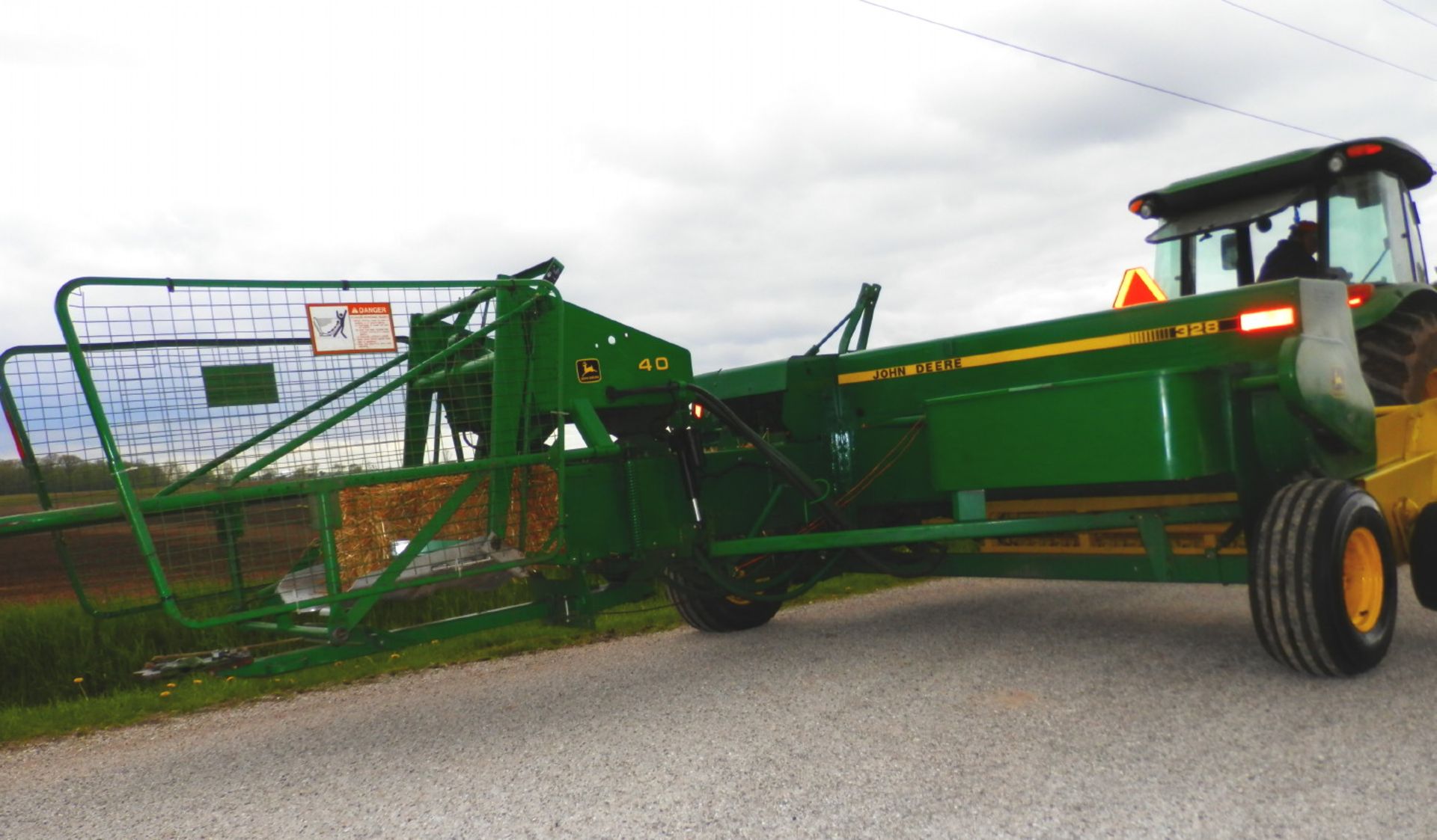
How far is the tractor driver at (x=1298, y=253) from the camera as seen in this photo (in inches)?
248

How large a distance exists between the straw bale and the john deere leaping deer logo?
46cm

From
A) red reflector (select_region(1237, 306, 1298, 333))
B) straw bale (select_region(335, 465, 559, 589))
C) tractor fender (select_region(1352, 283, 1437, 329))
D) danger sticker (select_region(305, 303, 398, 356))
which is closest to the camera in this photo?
danger sticker (select_region(305, 303, 398, 356))

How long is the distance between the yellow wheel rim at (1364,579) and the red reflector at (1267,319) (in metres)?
0.93

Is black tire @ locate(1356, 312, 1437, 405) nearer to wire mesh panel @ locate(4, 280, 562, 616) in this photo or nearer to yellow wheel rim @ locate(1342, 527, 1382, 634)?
yellow wheel rim @ locate(1342, 527, 1382, 634)

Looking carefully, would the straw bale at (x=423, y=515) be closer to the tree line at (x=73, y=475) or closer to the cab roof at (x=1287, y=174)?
the tree line at (x=73, y=475)

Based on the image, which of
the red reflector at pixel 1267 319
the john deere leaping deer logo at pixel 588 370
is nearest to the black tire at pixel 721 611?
→ the john deere leaping deer logo at pixel 588 370

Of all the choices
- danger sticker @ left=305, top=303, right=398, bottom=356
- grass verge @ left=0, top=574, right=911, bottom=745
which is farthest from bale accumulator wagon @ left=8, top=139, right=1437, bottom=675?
grass verge @ left=0, top=574, right=911, bottom=745

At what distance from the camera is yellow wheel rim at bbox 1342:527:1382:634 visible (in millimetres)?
4613

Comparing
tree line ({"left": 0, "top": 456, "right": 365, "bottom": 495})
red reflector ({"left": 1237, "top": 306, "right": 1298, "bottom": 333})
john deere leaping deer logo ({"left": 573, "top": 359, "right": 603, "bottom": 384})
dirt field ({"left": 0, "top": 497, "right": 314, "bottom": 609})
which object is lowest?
dirt field ({"left": 0, "top": 497, "right": 314, "bottom": 609})

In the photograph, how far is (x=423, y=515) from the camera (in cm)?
453

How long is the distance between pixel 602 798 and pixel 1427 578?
4131mm

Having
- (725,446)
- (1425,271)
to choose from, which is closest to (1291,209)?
(1425,271)

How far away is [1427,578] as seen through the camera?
5.15 metres

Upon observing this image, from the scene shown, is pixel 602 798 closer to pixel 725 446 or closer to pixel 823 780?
pixel 823 780
